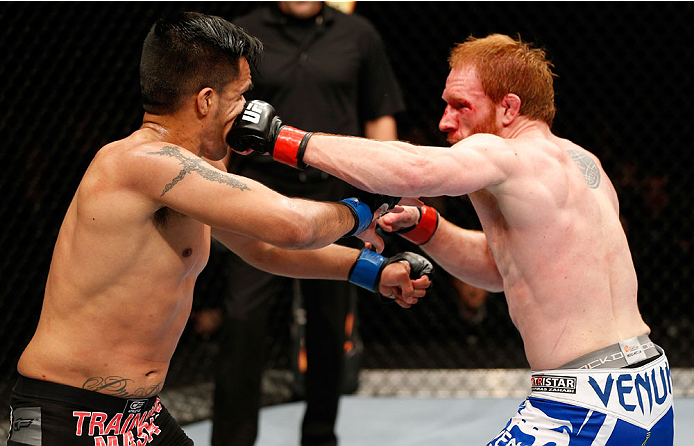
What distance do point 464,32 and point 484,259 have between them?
2428mm

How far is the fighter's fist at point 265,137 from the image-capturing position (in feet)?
4.98

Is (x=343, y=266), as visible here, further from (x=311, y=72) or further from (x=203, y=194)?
(x=311, y=72)

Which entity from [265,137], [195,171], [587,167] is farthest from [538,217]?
[195,171]

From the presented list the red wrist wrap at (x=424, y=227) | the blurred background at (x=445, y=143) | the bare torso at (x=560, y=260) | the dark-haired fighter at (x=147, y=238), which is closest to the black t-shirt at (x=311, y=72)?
the red wrist wrap at (x=424, y=227)

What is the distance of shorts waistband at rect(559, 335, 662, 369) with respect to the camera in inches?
60.7

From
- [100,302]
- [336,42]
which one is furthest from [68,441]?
[336,42]

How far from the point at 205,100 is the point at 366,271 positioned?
0.59 metres

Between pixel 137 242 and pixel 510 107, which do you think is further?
pixel 510 107

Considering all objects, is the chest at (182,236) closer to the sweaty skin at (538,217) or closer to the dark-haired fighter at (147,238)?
the dark-haired fighter at (147,238)

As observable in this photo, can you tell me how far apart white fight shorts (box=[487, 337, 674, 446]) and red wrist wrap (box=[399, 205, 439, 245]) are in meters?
0.50

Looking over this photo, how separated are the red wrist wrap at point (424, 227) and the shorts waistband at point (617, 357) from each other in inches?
19.9

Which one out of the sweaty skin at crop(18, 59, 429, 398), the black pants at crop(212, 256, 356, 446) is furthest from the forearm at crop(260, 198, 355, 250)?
the black pants at crop(212, 256, 356, 446)

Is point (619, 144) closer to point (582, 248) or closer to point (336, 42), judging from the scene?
point (336, 42)

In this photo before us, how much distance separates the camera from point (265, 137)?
60.0 inches
